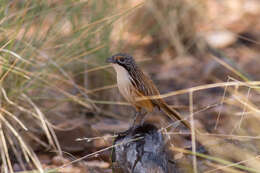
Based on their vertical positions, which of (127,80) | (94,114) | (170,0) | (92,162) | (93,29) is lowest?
(92,162)

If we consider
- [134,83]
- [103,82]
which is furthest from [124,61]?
[103,82]

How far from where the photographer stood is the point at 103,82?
6.24 meters

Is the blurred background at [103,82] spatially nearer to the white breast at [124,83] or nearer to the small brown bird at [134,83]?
the small brown bird at [134,83]

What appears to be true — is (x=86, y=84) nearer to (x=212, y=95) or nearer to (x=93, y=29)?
(x=93, y=29)

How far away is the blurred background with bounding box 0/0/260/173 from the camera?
4.26 m

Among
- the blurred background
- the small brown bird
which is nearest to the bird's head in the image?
the small brown bird

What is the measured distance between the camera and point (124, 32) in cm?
656

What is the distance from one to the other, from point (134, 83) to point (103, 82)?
2.02 metres

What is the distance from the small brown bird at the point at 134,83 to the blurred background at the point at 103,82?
196 millimetres

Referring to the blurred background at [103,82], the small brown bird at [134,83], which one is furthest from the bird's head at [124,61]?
the blurred background at [103,82]

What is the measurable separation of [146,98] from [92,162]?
125 cm

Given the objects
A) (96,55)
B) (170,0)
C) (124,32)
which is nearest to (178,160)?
(96,55)

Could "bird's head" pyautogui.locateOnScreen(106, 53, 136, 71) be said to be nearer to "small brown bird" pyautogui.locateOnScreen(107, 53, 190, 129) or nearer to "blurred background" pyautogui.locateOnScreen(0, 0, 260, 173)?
"small brown bird" pyautogui.locateOnScreen(107, 53, 190, 129)

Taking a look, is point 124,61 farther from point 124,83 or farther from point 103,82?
point 103,82
